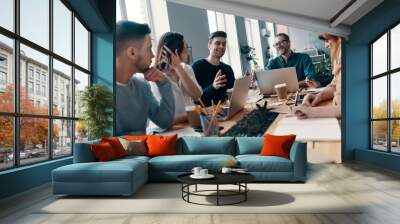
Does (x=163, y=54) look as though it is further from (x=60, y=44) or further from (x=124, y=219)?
(x=124, y=219)

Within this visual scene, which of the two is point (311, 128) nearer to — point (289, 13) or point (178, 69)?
point (289, 13)

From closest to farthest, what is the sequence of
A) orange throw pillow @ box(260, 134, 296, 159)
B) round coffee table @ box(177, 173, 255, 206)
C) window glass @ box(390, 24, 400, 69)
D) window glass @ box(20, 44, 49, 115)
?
round coffee table @ box(177, 173, 255, 206) < window glass @ box(20, 44, 49, 115) < orange throw pillow @ box(260, 134, 296, 159) < window glass @ box(390, 24, 400, 69)

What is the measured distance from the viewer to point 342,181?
5.93 metres

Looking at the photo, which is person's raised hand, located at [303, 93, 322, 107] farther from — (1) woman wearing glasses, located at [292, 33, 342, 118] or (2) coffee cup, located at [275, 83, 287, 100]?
(2) coffee cup, located at [275, 83, 287, 100]

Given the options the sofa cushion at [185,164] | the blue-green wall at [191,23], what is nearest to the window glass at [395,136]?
the sofa cushion at [185,164]

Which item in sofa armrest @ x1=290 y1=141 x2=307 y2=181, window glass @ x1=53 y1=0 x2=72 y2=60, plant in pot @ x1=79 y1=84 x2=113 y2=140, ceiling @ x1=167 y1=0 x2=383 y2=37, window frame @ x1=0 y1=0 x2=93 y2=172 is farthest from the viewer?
ceiling @ x1=167 y1=0 x2=383 y2=37

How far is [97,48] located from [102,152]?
11.7 ft

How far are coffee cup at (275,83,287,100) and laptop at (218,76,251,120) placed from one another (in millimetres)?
664

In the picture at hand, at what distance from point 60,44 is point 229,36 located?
3.91 m

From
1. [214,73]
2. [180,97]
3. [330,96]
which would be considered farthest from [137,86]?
[330,96]

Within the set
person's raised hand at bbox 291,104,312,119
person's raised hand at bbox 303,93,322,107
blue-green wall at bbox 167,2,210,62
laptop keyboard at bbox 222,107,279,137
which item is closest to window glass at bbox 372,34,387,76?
person's raised hand at bbox 303,93,322,107

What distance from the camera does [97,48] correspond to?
27.1ft

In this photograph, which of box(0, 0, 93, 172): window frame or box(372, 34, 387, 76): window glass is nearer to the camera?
box(0, 0, 93, 172): window frame

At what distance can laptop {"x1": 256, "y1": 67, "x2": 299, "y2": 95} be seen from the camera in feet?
28.2
